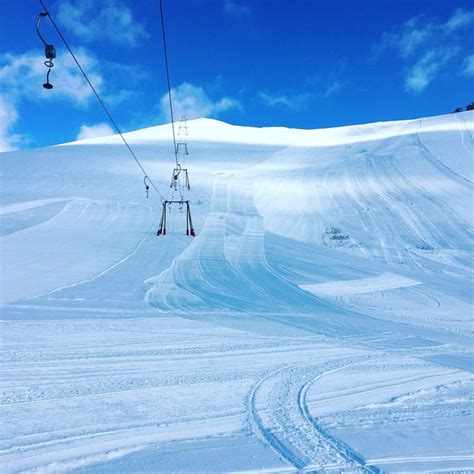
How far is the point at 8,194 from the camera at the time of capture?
16922 millimetres

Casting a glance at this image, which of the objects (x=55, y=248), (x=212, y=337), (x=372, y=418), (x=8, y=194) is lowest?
(x=372, y=418)

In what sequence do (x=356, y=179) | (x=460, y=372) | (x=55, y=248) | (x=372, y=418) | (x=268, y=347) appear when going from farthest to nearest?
(x=356, y=179) → (x=55, y=248) → (x=268, y=347) → (x=460, y=372) → (x=372, y=418)

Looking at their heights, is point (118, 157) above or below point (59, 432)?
above

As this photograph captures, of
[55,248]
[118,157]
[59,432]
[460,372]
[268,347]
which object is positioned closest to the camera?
[59,432]

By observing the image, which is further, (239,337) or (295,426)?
(239,337)

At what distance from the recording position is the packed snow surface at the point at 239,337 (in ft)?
8.91

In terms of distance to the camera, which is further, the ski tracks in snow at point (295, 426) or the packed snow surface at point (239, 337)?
the packed snow surface at point (239, 337)

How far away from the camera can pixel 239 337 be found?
4.85 metres

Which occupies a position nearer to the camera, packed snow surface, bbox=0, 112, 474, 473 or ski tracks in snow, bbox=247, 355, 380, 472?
ski tracks in snow, bbox=247, 355, 380, 472

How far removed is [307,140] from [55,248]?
2981 cm

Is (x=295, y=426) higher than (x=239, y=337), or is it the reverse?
(x=239, y=337)

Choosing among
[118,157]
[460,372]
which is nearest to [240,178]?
[118,157]

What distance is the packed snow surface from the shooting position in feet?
8.91

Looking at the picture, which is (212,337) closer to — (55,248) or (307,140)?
(55,248)
